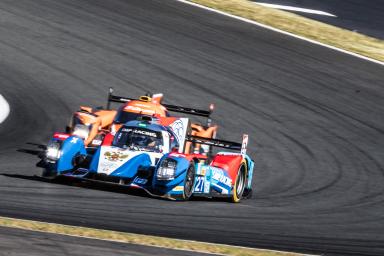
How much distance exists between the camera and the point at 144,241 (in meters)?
11.6

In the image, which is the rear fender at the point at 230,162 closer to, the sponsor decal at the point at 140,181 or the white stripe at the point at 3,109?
the sponsor decal at the point at 140,181

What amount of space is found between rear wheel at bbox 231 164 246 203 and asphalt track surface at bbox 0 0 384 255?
189 millimetres

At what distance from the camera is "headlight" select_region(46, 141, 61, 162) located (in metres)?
15.5

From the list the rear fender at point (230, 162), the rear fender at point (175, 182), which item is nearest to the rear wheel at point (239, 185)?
the rear fender at point (230, 162)

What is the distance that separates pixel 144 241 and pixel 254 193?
652 centimetres

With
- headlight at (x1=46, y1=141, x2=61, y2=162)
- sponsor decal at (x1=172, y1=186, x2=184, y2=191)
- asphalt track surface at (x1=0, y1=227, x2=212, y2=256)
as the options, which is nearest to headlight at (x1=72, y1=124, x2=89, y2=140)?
headlight at (x1=46, y1=141, x2=61, y2=162)

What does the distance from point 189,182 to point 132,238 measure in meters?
4.09

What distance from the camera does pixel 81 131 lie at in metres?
17.5

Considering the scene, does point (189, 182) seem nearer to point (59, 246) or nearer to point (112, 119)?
point (112, 119)

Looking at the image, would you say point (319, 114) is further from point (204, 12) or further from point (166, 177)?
point (166, 177)

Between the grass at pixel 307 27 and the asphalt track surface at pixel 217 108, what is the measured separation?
0.80 meters

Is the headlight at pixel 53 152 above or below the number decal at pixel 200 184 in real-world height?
above

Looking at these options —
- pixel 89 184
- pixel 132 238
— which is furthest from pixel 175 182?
pixel 132 238

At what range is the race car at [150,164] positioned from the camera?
15320 millimetres
